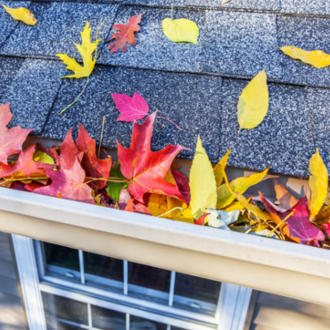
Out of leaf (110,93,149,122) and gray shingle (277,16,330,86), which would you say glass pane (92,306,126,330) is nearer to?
leaf (110,93,149,122)

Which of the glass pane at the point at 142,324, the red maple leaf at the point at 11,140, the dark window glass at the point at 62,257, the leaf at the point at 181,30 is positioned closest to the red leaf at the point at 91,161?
the red maple leaf at the point at 11,140

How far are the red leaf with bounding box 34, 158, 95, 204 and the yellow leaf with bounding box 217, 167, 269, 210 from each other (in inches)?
10.1

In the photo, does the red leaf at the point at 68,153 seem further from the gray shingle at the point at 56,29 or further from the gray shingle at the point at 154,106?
the gray shingle at the point at 56,29

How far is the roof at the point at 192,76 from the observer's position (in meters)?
0.53

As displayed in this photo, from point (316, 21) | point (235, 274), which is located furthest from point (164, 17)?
point (235, 274)

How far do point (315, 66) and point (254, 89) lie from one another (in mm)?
172

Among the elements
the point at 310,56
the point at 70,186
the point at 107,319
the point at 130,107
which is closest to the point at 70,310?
the point at 107,319

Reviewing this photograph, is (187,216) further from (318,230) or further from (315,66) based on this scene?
(315,66)

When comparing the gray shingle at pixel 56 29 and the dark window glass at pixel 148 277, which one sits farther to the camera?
the dark window glass at pixel 148 277

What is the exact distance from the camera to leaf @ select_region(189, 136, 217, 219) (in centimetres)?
48

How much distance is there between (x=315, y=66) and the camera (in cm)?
60

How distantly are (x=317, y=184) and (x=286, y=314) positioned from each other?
753 mm

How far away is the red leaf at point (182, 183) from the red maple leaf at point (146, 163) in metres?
0.03

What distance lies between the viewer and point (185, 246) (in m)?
0.43
